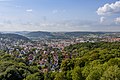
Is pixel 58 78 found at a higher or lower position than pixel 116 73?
lower

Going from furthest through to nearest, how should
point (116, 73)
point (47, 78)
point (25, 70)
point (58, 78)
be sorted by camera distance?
point (25, 70), point (47, 78), point (58, 78), point (116, 73)

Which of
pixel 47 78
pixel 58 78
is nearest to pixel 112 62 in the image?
pixel 58 78

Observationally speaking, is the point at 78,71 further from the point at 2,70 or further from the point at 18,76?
the point at 2,70

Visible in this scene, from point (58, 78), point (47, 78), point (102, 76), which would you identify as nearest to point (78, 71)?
point (58, 78)

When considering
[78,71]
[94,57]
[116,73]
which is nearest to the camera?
[116,73]

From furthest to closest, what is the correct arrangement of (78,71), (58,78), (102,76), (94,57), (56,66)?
1. (56,66)
2. (94,57)
3. (58,78)
4. (78,71)
5. (102,76)

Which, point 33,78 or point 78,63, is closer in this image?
point 33,78

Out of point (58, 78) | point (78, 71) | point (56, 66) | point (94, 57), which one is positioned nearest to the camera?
point (78, 71)

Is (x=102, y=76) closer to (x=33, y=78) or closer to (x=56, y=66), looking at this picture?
(x=33, y=78)

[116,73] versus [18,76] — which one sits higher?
[116,73]
